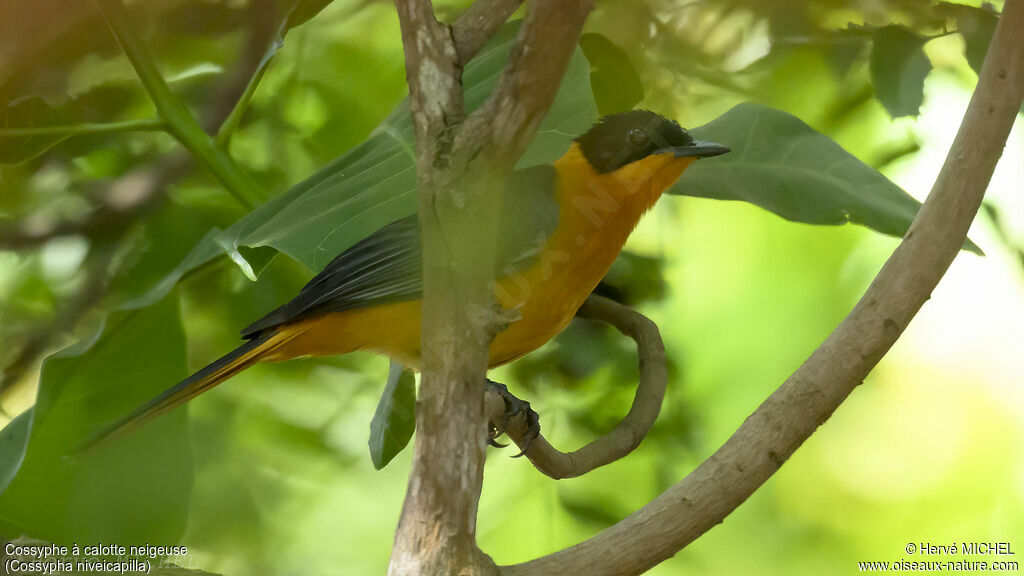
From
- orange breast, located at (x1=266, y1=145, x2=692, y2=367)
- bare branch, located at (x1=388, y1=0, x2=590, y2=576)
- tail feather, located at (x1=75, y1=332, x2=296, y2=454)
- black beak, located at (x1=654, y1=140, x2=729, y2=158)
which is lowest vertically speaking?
bare branch, located at (x1=388, y1=0, x2=590, y2=576)

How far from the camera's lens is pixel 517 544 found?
720 millimetres

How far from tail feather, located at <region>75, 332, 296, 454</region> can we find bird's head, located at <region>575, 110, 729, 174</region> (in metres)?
0.27

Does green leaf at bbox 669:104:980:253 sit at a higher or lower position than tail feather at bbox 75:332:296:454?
higher

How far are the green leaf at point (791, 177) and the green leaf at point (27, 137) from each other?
516 mm

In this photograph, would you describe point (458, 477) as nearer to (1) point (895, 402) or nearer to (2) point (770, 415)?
(2) point (770, 415)

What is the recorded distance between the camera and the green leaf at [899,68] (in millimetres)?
625

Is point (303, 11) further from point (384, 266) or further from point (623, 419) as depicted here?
point (623, 419)

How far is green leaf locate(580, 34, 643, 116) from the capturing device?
60 centimetres

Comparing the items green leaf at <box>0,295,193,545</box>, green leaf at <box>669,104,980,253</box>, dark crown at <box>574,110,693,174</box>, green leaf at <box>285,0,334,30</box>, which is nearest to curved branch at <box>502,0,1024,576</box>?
green leaf at <box>669,104,980,253</box>

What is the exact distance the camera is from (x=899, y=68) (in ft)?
2.06

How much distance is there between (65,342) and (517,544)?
434 mm

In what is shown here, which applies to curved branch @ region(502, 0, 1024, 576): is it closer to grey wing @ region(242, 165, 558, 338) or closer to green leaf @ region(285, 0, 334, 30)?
grey wing @ region(242, 165, 558, 338)

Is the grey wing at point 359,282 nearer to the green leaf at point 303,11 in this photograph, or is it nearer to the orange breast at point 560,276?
the orange breast at point 560,276

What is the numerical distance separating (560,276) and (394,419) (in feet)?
0.64
